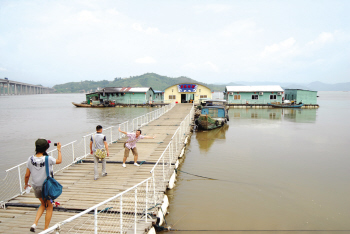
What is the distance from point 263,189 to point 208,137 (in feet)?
35.9

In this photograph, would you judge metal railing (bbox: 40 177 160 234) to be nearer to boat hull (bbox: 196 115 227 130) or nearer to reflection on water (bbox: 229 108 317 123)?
boat hull (bbox: 196 115 227 130)

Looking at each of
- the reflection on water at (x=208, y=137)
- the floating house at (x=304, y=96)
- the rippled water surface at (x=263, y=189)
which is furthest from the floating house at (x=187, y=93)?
the rippled water surface at (x=263, y=189)

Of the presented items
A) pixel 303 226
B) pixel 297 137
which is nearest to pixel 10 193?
pixel 303 226

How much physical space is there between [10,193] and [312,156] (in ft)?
52.6

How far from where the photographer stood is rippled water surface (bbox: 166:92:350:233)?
7.15 m

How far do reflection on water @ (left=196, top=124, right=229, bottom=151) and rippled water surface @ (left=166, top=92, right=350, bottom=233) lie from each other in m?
0.66

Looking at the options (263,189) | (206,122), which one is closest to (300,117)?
(206,122)

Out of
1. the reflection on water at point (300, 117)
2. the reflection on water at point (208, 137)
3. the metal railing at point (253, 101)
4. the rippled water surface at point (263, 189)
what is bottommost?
the rippled water surface at point (263, 189)

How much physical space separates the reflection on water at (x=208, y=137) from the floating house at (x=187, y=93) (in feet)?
69.2

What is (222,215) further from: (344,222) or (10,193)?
(10,193)

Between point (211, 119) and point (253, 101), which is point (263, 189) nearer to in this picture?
point (211, 119)

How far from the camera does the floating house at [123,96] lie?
51.7m

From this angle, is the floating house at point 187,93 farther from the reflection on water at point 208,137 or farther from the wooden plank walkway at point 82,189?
the wooden plank walkway at point 82,189

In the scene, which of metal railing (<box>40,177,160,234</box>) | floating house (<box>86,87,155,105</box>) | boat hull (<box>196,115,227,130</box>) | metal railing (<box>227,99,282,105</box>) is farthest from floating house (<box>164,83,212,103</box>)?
metal railing (<box>40,177,160,234</box>)
